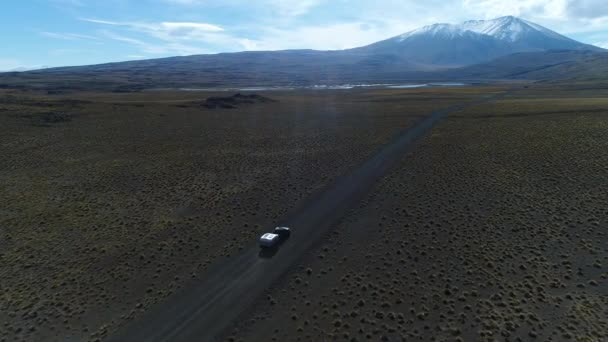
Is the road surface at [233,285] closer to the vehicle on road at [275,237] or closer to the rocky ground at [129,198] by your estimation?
the vehicle on road at [275,237]

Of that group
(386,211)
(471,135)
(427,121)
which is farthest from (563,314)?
(427,121)

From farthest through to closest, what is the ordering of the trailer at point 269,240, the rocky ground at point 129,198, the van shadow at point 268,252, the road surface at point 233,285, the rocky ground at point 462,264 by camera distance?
the trailer at point 269,240, the van shadow at point 268,252, the rocky ground at point 129,198, the road surface at point 233,285, the rocky ground at point 462,264

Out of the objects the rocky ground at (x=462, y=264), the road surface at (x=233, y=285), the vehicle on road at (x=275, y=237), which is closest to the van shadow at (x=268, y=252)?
the road surface at (x=233, y=285)

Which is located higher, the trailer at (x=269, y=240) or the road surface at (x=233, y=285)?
the trailer at (x=269, y=240)

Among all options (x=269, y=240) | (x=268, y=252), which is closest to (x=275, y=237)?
(x=269, y=240)

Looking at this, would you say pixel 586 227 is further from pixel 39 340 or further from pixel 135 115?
pixel 135 115

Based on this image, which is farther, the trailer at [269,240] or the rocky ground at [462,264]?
the trailer at [269,240]
